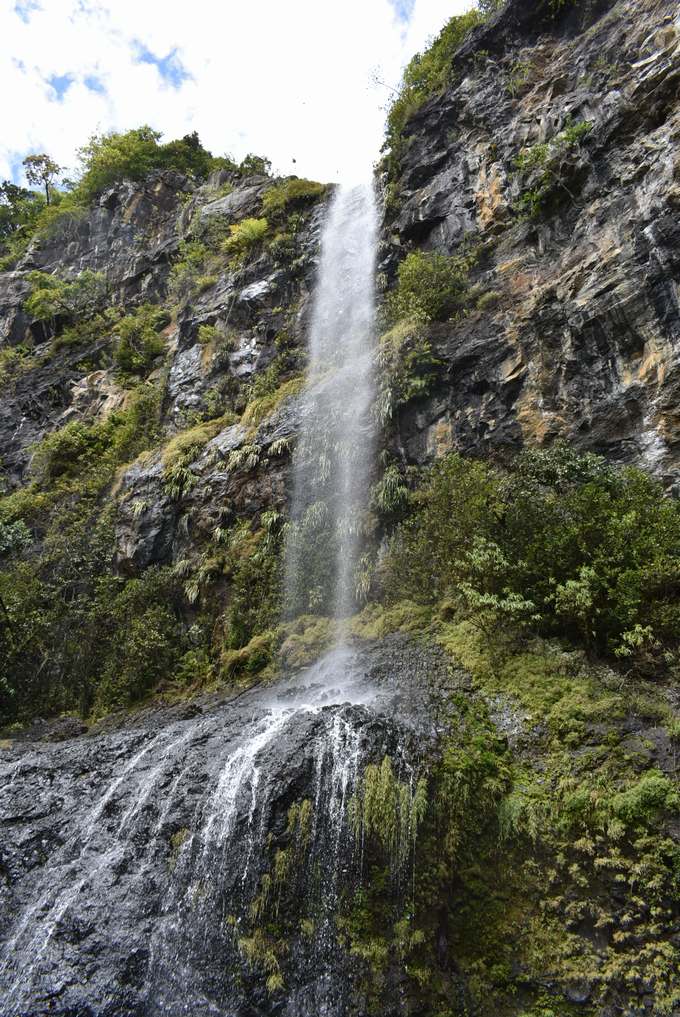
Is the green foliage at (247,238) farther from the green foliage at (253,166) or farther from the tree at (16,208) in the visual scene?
the tree at (16,208)

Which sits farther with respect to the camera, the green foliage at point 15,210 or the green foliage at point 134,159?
the green foliage at point 15,210

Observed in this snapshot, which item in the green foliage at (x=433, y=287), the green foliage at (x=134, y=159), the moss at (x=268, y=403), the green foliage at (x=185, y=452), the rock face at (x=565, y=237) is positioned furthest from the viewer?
the green foliage at (x=134, y=159)

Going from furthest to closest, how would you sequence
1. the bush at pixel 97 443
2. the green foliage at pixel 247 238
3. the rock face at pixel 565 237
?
the green foliage at pixel 247 238 → the bush at pixel 97 443 → the rock face at pixel 565 237

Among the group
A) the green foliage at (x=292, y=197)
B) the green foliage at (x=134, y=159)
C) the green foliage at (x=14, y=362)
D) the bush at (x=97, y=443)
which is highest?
the green foliage at (x=134, y=159)

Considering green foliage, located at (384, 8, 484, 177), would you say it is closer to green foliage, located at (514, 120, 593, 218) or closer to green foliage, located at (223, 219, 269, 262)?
green foliage, located at (223, 219, 269, 262)

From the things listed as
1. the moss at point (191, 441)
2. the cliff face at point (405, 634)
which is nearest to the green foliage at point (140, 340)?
the cliff face at point (405, 634)

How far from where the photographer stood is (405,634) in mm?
9641

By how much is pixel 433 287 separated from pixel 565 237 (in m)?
3.17

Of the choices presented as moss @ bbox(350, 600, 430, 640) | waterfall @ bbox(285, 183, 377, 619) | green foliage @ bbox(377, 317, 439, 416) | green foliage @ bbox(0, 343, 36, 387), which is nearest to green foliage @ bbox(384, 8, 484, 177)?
waterfall @ bbox(285, 183, 377, 619)

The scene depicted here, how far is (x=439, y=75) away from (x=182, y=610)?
59.0ft

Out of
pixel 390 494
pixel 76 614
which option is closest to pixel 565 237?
pixel 390 494

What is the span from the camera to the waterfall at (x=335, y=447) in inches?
467

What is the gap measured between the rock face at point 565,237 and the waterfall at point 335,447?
1093 millimetres

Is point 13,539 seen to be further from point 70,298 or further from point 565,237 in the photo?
point 565,237
